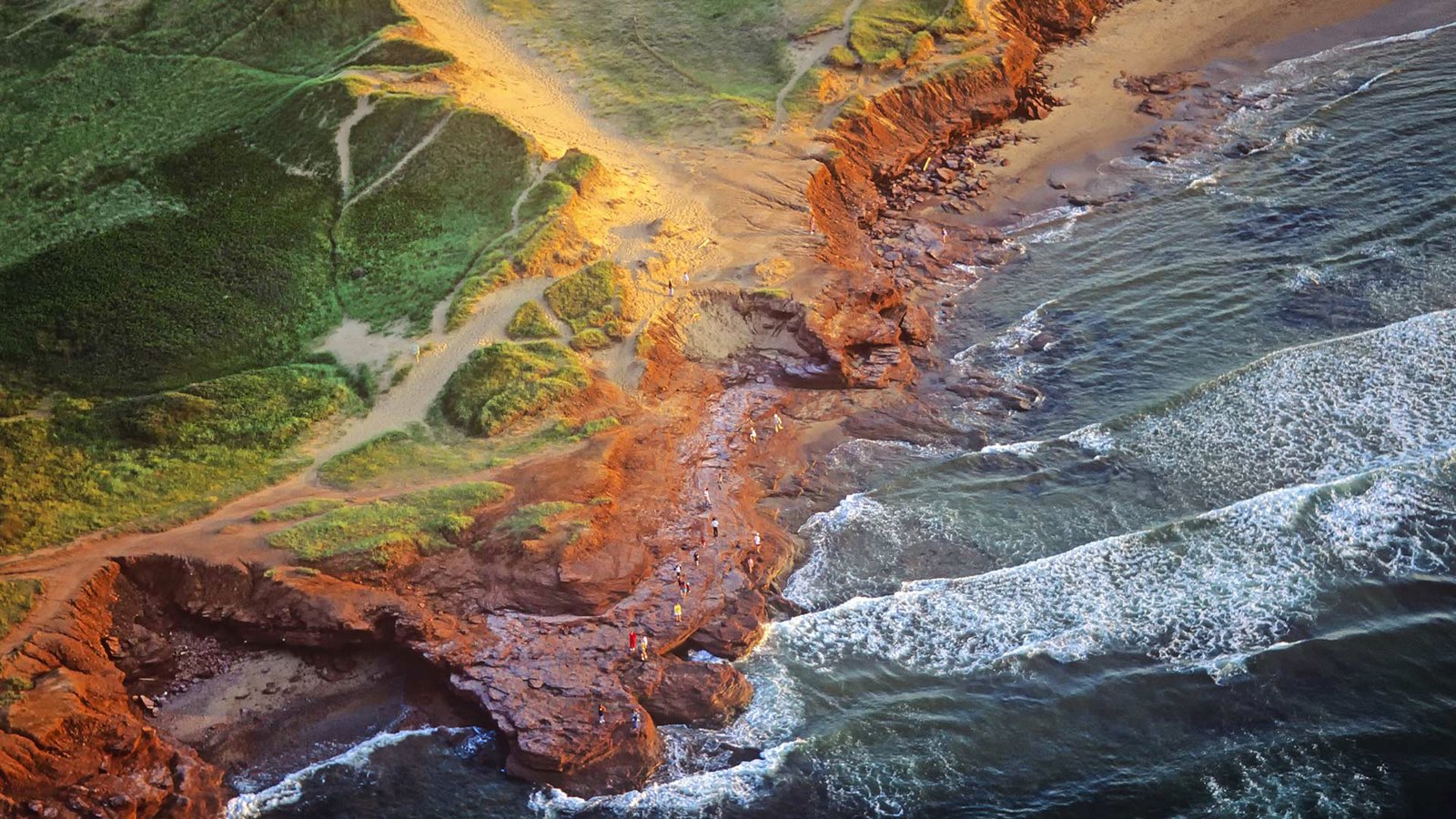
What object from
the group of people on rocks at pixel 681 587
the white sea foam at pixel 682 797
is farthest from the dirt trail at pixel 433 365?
the white sea foam at pixel 682 797

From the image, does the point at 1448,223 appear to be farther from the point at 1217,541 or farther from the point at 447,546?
the point at 447,546

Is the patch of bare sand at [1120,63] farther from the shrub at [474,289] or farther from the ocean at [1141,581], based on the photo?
the shrub at [474,289]

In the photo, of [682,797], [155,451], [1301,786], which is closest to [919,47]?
[155,451]

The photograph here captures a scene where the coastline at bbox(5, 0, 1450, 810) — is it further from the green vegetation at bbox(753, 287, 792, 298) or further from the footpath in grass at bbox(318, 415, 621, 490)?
the footpath in grass at bbox(318, 415, 621, 490)

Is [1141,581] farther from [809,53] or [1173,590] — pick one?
[809,53]

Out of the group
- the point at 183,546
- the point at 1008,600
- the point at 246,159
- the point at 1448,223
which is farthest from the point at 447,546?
the point at 1448,223

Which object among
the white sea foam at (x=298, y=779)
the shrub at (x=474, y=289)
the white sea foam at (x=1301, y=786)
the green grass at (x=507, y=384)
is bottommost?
the white sea foam at (x=1301, y=786)
